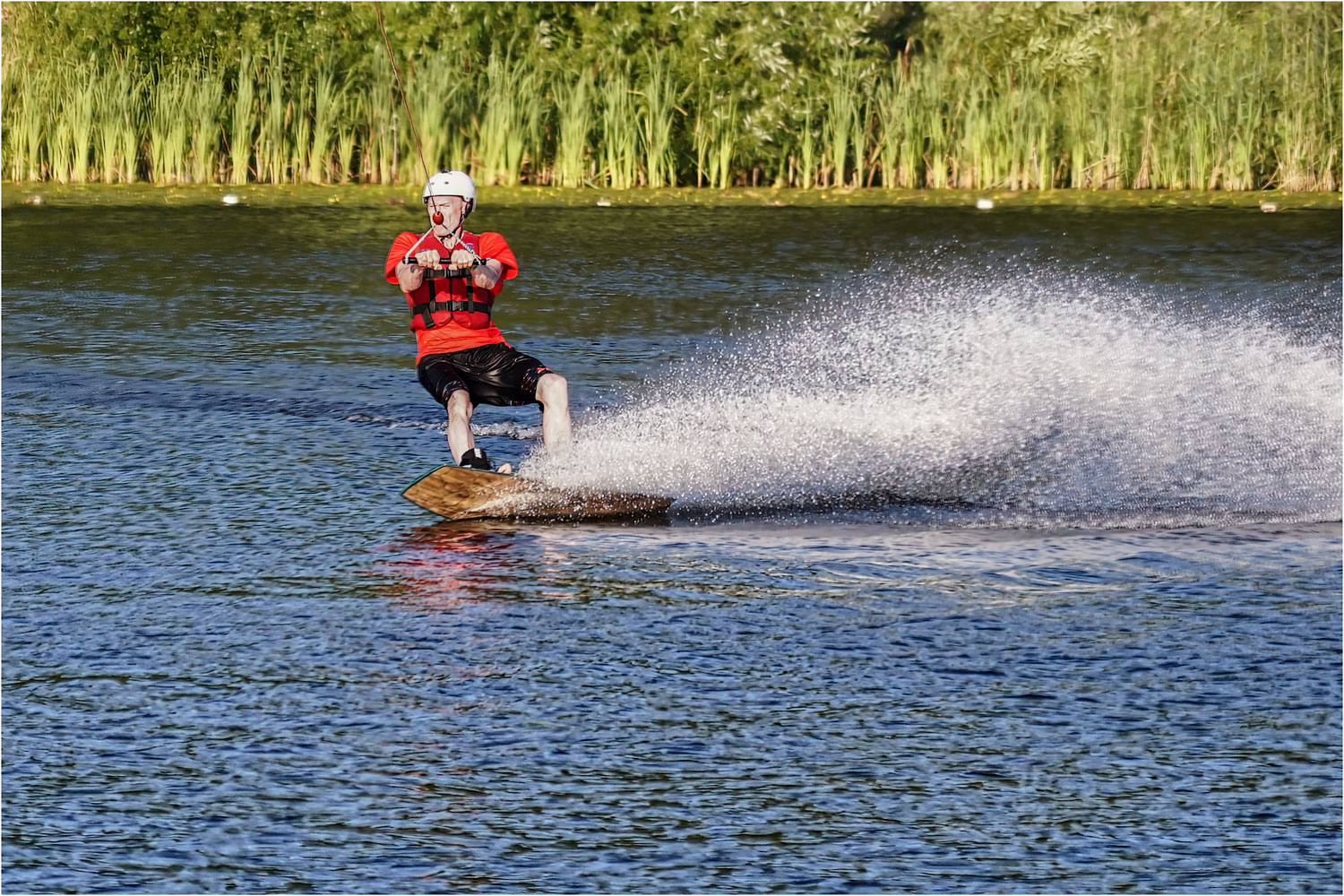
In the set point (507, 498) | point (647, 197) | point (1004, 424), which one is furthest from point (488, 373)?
point (647, 197)

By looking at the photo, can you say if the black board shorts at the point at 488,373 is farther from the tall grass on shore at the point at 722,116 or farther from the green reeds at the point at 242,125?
the green reeds at the point at 242,125

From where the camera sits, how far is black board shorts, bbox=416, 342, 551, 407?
9.10 metres

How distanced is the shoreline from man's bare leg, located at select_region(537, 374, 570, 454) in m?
12.1

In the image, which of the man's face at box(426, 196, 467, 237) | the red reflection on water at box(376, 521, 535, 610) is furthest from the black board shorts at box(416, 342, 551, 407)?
the red reflection on water at box(376, 521, 535, 610)

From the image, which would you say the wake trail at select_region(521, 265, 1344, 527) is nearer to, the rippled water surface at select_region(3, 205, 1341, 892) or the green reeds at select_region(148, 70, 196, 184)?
the rippled water surface at select_region(3, 205, 1341, 892)

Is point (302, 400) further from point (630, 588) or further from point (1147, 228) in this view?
point (1147, 228)

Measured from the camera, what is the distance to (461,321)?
930cm

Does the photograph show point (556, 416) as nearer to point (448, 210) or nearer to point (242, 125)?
point (448, 210)

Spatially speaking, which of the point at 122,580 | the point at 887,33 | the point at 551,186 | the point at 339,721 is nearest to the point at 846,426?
the point at 122,580

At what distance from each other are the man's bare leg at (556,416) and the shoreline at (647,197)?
12140 millimetres

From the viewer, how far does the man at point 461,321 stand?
29.3ft

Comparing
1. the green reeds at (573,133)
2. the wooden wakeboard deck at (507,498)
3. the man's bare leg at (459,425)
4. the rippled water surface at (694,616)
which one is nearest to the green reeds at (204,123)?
the green reeds at (573,133)

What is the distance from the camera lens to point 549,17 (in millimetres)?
24516

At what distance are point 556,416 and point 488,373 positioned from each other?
1.43ft
